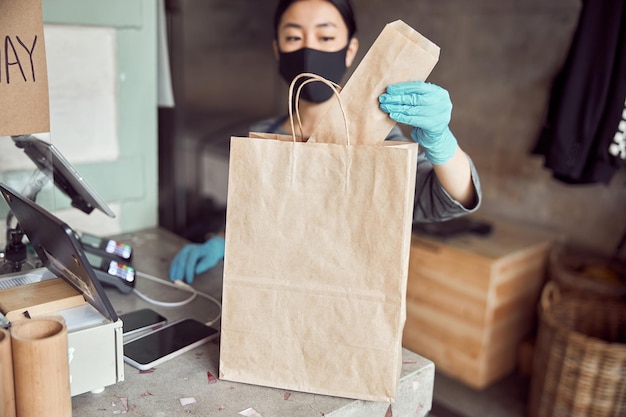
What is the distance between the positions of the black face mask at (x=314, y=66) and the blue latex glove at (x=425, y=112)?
0.49m

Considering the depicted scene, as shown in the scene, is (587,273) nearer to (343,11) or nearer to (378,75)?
(343,11)

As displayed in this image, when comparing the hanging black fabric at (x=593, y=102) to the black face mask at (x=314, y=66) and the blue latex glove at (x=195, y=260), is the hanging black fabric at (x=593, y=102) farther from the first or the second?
the blue latex glove at (x=195, y=260)

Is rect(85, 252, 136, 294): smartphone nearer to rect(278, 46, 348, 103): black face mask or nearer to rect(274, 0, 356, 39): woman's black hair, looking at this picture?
rect(278, 46, 348, 103): black face mask

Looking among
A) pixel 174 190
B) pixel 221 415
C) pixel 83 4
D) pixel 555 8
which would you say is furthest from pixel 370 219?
pixel 174 190

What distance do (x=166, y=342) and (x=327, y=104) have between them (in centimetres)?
84

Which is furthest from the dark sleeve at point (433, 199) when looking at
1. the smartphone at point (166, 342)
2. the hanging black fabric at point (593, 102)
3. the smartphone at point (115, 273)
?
the hanging black fabric at point (593, 102)

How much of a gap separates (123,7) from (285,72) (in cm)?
56

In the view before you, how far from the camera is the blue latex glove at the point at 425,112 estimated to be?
3.06 ft

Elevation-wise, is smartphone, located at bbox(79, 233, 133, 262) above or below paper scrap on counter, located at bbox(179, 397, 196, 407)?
above

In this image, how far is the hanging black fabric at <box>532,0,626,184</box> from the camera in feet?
7.07

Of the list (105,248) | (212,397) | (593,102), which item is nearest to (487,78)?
(593,102)

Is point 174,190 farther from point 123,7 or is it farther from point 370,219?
point 370,219

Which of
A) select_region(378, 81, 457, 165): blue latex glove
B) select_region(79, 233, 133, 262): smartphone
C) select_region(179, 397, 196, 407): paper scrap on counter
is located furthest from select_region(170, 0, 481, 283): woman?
select_region(179, 397, 196, 407): paper scrap on counter

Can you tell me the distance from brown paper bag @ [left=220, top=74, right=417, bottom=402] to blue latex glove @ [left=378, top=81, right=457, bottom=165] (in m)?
0.09
